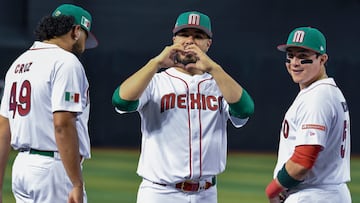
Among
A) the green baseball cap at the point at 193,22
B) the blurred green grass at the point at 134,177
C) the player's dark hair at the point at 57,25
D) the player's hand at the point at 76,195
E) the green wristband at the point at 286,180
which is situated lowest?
the blurred green grass at the point at 134,177

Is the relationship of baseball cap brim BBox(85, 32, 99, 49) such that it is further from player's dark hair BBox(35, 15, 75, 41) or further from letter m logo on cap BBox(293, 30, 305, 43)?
letter m logo on cap BBox(293, 30, 305, 43)

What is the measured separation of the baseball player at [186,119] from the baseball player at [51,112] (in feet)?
1.06

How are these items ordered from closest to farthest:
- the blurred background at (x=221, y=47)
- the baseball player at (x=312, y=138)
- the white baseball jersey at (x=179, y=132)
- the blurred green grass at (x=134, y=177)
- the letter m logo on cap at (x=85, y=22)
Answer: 1. the baseball player at (x=312, y=138)
2. the white baseball jersey at (x=179, y=132)
3. the letter m logo on cap at (x=85, y=22)
4. the blurred green grass at (x=134, y=177)
5. the blurred background at (x=221, y=47)

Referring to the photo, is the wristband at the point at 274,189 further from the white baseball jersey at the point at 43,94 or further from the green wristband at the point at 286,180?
the white baseball jersey at the point at 43,94

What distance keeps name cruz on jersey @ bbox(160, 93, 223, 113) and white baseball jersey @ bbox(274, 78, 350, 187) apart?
532 millimetres

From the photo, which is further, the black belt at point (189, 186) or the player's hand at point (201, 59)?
the black belt at point (189, 186)

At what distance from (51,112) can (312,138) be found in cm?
154

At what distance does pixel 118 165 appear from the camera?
13375mm

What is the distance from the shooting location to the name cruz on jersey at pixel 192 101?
198 inches

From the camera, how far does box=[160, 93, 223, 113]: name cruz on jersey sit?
503cm

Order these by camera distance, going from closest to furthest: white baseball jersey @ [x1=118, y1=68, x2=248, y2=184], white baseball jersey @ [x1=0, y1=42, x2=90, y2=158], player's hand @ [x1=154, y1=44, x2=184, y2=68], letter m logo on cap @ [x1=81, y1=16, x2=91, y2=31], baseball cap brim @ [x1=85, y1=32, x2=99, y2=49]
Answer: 1. white baseball jersey @ [x1=0, y1=42, x2=90, y2=158]
2. player's hand @ [x1=154, y1=44, x2=184, y2=68]
3. white baseball jersey @ [x1=118, y1=68, x2=248, y2=184]
4. letter m logo on cap @ [x1=81, y1=16, x2=91, y2=31]
5. baseball cap brim @ [x1=85, y1=32, x2=99, y2=49]

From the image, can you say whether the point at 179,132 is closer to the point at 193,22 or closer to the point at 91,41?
the point at 193,22

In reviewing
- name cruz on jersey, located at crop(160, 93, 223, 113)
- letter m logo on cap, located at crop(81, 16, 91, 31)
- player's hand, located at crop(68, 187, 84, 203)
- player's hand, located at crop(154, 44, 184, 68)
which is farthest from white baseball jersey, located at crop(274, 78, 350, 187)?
Result: letter m logo on cap, located at crop(81, 16, 91, 31)

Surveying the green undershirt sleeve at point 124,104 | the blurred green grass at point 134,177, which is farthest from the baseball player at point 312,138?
the blurred green grass at point 134,177
